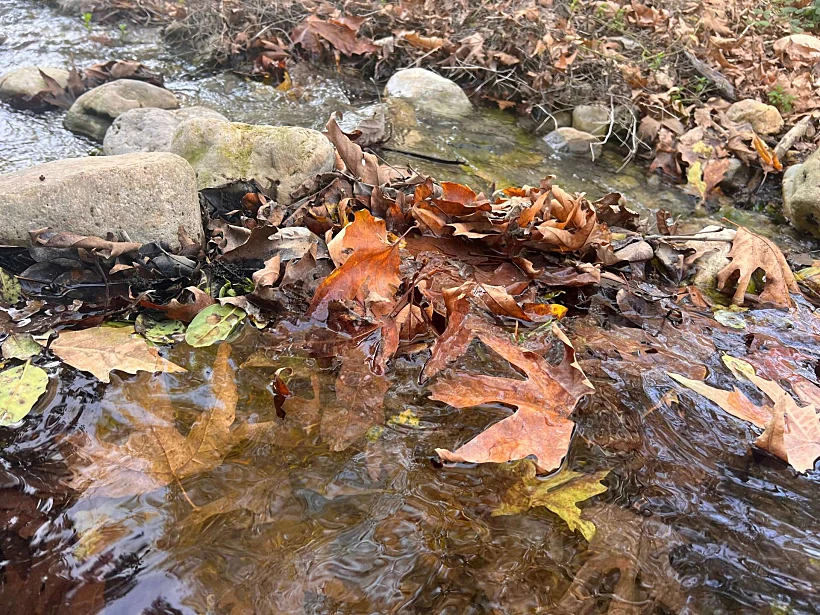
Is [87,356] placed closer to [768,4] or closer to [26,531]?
[26,531]

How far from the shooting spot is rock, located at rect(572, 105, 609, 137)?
15.6ft

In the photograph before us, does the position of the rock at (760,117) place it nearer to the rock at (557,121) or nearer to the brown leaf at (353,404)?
the rock at (557,121)

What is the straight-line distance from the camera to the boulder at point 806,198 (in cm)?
343

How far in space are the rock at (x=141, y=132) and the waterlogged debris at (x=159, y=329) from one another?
6.67 feet

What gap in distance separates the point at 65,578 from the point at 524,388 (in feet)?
4.25

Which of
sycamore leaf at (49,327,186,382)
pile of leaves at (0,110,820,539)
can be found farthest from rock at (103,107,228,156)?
sycamore leaf at (49,327,186,382)

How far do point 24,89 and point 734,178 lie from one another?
20.0 feet

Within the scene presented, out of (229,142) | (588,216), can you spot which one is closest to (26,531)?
(229,142)

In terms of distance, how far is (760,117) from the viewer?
15.2 feet

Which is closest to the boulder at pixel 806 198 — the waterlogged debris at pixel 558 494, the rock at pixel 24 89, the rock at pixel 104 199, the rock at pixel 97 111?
the waterlogged debris at pixel 558 494

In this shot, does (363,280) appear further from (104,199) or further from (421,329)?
(104,199)

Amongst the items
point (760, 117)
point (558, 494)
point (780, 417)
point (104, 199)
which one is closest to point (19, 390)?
point (104, 199)

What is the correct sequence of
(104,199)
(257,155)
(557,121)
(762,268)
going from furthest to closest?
(557,121), (257,155), (762,268), (104,199)

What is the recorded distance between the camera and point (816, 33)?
661 cm
